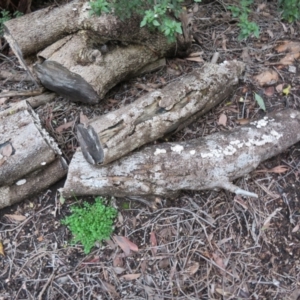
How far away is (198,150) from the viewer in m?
2.61

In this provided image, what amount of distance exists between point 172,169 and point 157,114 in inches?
15.4

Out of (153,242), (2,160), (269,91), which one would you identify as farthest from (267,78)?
(2,160)

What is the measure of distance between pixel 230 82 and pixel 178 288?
5.04 feet

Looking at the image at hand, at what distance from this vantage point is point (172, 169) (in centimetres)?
254

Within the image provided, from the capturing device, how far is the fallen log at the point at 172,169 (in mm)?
2531

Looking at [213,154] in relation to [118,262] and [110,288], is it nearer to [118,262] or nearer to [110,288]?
[118,262]

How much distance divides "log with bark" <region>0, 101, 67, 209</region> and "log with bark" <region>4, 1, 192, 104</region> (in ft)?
1.31

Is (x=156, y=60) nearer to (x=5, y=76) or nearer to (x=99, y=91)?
(x=99, y=91)

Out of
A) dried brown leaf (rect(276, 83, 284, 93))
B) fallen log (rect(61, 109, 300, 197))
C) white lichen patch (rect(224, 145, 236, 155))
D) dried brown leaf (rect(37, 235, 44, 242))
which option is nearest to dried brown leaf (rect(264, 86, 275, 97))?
dried brown leaf (rect(276, 83, 284, 93))

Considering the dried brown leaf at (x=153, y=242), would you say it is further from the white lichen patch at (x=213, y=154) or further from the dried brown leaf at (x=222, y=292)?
the white lichen patch at (x=213, y=154)

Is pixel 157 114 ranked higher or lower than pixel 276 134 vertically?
higher

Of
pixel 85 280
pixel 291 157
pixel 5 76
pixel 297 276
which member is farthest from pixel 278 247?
pixel 5 76

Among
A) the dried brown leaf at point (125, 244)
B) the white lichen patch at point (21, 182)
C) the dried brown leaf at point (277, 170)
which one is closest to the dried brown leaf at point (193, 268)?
the dried brown leaf at point (125, 244)

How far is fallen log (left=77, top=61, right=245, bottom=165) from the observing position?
2473 mm
